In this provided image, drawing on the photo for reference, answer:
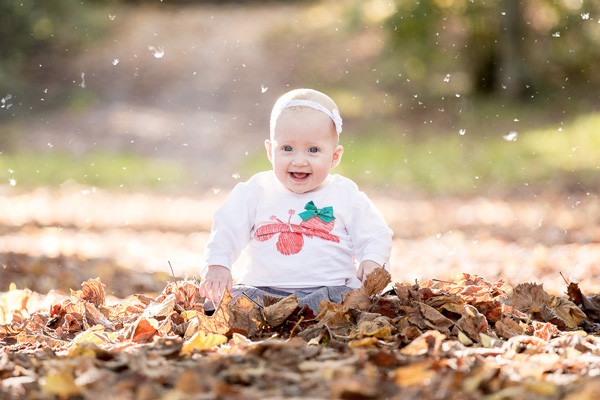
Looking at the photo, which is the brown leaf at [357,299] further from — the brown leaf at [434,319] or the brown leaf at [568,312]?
the brown leaf at [568,312]

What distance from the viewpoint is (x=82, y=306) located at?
3824mm

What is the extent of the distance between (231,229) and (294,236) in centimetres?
32

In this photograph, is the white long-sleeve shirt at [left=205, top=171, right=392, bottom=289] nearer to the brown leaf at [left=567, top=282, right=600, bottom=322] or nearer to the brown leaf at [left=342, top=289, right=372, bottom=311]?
the brown leaf at [left=342, top=289, right=372, bottom=311]

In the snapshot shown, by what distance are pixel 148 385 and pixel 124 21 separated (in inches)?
1192

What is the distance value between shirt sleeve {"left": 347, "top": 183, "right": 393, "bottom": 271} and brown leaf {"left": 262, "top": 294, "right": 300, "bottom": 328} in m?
0.56

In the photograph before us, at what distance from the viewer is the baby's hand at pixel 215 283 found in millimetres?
3695

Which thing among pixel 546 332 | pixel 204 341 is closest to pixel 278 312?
pixel 204 341

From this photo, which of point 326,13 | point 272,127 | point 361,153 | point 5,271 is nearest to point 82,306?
point 272,127

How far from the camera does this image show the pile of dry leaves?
2.38 m

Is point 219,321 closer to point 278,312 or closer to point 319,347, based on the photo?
point 278,312

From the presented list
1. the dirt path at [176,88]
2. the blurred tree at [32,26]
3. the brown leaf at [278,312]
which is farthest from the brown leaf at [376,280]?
the blurred tree at [32,26]

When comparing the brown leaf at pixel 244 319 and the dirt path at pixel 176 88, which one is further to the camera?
the dirt path at pixel 176 88

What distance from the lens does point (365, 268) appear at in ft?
12.4

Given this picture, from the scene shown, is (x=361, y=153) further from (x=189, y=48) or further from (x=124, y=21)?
(x=124, y=21)
